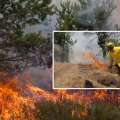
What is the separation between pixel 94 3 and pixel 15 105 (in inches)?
36.0

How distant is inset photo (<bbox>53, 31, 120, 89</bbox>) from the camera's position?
221cm

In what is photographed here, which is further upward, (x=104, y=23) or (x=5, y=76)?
(x=104, y=23)

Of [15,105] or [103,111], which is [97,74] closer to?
[103,111]

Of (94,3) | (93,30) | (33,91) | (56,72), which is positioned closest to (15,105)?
(33,91)

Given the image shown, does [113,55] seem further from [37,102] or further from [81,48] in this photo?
[37,102]

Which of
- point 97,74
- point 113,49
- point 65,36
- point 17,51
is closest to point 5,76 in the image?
point 17,51

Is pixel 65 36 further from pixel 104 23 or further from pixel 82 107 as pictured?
pixel 82 107

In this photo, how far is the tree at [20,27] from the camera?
7.18 feet

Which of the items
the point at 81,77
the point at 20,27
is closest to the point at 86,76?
the point at 81,77

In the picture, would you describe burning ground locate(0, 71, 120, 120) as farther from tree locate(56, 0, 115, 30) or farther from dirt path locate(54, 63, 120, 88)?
tree locate(56, 0, 115, 30)

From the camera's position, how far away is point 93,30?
7.30 ft

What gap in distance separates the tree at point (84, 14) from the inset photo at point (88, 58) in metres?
0.05

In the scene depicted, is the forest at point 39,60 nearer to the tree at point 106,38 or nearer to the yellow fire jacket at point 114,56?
the tree at point 106,38

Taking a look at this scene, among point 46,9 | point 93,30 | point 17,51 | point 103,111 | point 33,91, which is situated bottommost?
point 103,111
